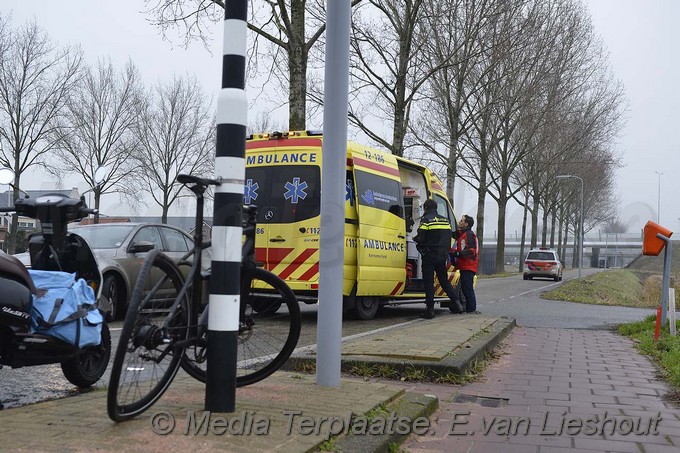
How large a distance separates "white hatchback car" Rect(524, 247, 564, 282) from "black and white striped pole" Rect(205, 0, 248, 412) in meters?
37.3

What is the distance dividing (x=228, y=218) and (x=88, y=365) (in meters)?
1.96

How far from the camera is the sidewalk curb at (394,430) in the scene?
336 centimetres

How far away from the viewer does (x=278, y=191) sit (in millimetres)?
10227

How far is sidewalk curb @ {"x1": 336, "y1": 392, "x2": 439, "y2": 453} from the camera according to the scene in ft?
11.0

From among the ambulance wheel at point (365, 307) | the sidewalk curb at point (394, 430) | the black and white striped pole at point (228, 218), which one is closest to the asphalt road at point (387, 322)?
the ambulance wheel at point (365, 307)

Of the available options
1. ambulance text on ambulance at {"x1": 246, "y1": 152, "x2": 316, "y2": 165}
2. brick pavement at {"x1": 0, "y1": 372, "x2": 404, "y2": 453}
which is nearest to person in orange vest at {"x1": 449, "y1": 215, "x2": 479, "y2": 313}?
ambulance text on ambulance at {"x1": 246, "y1": 152, "x2": 316, "y2": 165}

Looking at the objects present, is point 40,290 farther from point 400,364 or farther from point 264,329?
point 400,364

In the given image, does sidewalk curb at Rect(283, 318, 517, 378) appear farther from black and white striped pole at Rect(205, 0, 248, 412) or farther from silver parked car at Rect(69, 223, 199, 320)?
silver parked car at Rect(69, 223, 199, 320)

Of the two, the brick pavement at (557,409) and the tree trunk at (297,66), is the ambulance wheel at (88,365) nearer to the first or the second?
the brick pavement at (557,409)

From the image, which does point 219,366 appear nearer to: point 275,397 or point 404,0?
point 275,397

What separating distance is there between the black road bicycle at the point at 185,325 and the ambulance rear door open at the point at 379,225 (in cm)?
589

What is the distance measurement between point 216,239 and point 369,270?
711cm

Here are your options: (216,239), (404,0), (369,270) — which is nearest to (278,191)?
(369,270)

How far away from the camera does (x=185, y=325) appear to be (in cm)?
379
